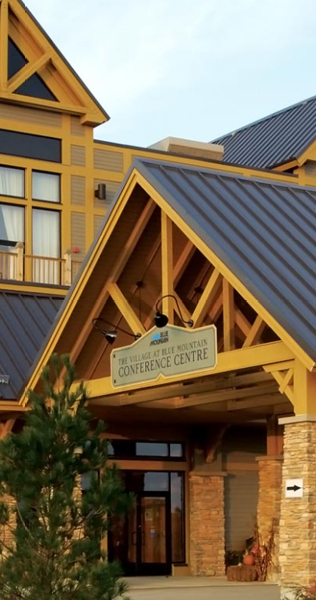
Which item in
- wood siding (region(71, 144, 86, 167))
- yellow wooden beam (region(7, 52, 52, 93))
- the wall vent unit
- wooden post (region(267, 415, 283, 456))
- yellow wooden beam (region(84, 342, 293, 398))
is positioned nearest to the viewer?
yellow wooden beam (region(84, 342, 293, 398))

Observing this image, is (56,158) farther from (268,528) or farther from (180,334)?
(180,334)

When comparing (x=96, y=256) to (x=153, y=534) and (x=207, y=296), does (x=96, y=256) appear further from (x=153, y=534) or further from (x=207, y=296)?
(x=153, y=534)

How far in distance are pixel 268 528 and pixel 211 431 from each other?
137 inches

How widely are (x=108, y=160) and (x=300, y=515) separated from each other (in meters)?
23.2

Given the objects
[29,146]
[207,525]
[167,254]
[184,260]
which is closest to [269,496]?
[207,525]

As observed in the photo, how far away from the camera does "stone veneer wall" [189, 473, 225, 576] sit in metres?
30.5

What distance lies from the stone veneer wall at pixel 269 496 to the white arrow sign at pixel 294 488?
10768 millimetres

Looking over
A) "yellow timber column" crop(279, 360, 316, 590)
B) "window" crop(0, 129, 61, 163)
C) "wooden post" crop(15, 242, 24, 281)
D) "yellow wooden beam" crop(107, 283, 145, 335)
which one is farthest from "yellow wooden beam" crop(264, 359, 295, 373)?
"window" crop(0, 129, 61, 163)

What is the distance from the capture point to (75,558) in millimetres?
14438

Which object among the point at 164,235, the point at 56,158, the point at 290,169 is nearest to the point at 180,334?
the point at 164,235

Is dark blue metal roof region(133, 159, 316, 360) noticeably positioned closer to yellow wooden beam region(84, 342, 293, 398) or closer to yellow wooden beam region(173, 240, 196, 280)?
yellow wooden beam region(84, 342, 293, 398)

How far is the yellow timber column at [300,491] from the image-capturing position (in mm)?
17125

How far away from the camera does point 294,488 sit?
17.5 m

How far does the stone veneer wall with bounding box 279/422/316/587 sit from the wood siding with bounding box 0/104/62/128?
21078 millimetres
